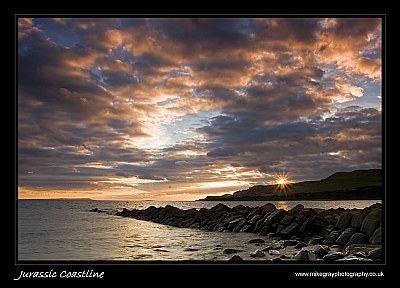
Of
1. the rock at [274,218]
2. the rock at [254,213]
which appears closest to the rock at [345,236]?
the rock at [274,218]

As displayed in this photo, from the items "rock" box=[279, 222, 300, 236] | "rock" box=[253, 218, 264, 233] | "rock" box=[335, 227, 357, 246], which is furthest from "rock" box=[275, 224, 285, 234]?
"rock" box=[335, 227, 357, 246]

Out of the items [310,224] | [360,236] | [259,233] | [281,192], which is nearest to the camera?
[360,236]

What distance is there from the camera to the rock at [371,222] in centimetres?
1884

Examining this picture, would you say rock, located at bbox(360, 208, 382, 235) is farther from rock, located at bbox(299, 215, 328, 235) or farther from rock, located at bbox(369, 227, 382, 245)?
rock, located at bbox(299, 215, 328, 235)

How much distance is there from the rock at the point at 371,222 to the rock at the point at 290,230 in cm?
612

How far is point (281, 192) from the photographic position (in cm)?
19575

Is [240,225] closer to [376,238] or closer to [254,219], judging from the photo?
[254,219]

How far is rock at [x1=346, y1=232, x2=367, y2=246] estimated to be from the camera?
18577mm

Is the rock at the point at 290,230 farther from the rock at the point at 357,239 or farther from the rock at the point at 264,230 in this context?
the rock at the point at 357,239
